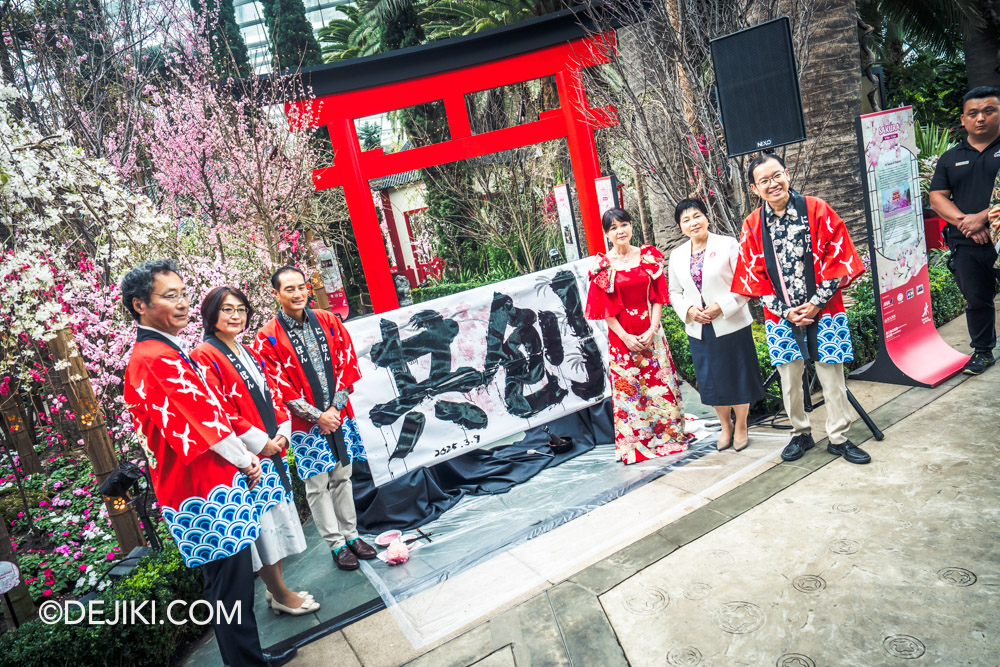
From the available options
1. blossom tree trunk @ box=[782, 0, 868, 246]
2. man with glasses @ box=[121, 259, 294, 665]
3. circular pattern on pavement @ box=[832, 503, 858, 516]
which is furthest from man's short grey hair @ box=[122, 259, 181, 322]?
blossom tree trunk @ box=[782, 0, 868, 246]

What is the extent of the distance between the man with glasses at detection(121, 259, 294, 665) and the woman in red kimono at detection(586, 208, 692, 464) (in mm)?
2557

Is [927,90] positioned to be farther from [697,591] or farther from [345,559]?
[345,559]

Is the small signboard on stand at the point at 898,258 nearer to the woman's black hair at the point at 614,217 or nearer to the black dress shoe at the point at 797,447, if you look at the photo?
the black dress shoe at the point at 797,447

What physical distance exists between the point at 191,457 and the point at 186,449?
0.04 m

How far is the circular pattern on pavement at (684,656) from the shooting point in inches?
90.1

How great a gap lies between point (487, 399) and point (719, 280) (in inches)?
73.8

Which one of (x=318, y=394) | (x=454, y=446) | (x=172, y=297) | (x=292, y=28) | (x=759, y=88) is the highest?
(x=292, y=28)

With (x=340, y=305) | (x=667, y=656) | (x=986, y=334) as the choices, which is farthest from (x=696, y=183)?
(x=340, y=305)

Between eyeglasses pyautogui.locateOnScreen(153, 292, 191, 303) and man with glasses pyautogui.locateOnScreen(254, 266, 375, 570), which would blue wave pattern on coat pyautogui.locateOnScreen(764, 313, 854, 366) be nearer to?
man with glasses pyautogui.locateOnScreen(254, 266, 375, 570)

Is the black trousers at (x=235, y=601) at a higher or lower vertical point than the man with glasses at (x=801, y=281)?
lower

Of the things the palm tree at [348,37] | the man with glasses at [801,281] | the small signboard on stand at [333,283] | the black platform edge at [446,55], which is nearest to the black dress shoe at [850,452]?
the man with glasses at [801,281]

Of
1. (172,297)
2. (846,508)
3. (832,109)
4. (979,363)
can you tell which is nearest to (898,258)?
(979,363)

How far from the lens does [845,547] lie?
2.76 m

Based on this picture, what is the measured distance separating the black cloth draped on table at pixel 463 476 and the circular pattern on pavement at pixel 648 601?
1.72 meters
